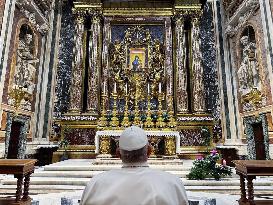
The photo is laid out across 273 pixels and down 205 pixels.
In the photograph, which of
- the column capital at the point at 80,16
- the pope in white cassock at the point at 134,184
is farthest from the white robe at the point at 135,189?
the column capital at the point at 80,16

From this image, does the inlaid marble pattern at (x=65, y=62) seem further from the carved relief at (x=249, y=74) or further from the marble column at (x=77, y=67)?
the carved relief at (x=249, y=74)

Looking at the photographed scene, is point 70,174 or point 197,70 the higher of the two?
point 197,70

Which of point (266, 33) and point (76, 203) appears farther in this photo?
point (266, 33)

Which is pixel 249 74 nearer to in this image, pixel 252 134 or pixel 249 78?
pixel 249 78

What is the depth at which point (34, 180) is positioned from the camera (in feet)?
19.6

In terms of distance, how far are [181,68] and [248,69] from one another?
2.74 meters

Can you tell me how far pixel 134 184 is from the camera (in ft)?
5.56

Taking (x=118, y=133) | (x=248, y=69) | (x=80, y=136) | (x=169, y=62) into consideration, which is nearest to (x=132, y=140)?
(x=118, y=133)

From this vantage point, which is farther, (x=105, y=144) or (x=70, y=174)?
(x=105, y=144)

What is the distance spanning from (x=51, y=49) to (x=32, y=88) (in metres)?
2.27

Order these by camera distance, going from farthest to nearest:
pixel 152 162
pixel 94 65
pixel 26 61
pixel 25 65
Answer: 1. pixel 94 65
2. pixel 26 61
3. pixel 25 65
4. pixel 152 162

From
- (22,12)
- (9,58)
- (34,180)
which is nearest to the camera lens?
(34,180)

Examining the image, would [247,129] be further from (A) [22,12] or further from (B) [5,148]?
(A) [22,12]

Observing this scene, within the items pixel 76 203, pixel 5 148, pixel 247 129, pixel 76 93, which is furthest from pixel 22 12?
pixel 247 129
